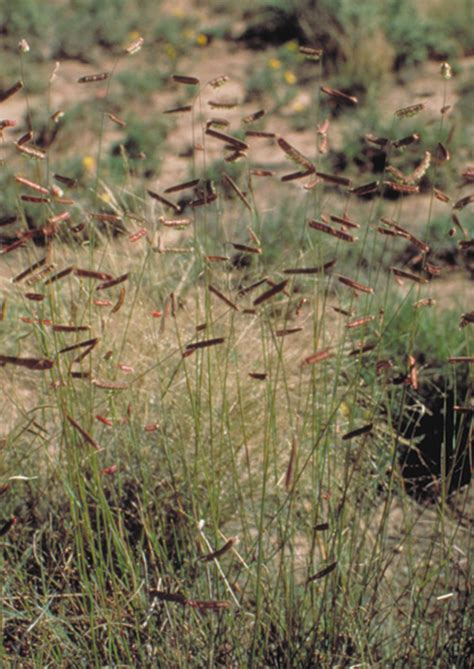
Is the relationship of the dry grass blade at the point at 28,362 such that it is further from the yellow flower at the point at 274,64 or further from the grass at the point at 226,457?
the yellow flower at the point at 274,64

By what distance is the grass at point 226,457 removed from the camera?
7.24ft

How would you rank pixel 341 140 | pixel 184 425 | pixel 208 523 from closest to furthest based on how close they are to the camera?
pixel 208 523
pixel 184 425
pixel 341 140

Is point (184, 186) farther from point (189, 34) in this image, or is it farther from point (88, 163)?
point (189, 34)

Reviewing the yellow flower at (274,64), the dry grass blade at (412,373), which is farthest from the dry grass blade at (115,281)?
the yellow flower at (274,64)

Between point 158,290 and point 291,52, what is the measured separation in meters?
Answer: 5.15

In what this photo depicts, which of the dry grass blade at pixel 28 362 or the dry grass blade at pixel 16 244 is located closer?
the dry grass blade at pixel 28 362

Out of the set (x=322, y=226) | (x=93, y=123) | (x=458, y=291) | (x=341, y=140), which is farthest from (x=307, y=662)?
(x=93, y=123)

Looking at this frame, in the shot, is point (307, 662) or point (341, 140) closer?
point (307, 662)

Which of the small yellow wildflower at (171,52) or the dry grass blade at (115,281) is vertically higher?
the dry grass blade at (115,281)

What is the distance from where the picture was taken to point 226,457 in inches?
123

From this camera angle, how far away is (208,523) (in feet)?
9.39

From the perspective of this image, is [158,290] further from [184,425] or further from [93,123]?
[93,123]

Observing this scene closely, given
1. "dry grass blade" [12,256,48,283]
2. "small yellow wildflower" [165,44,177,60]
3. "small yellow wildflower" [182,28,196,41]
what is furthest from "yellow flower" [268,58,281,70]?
"dry grass blade" [12,256,48,283]

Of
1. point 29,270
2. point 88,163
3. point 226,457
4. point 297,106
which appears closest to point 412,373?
point 29,270
